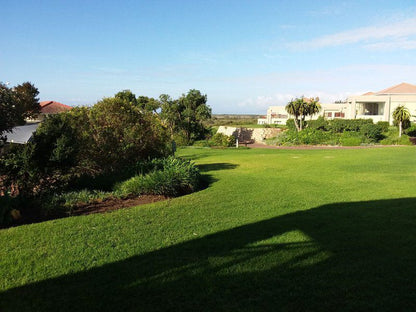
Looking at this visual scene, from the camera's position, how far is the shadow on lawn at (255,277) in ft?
10.7

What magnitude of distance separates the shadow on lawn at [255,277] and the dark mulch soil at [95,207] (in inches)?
116

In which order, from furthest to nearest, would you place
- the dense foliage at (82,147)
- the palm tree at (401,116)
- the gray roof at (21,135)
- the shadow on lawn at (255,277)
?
the palm tree at (401,116), the gray roof at (21,135), the dense foliage at (82,147), the shadow on lawn at (255,277)

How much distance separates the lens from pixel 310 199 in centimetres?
777

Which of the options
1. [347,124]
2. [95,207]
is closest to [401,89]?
[347,124]

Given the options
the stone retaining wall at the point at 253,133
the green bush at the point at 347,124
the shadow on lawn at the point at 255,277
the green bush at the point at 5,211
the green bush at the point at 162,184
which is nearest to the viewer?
the shadow on lawn at the point at 255,277

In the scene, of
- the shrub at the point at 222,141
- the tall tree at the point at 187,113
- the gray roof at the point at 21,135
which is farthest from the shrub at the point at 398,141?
the gray roof at the point at 21,135

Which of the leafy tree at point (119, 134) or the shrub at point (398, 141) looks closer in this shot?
the leafy tree at point (119, 134)

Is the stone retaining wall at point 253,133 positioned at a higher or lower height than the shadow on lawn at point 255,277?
higher

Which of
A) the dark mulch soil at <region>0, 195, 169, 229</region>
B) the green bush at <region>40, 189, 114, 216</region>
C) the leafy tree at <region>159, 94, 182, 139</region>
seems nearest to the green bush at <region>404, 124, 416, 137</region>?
the leafy tree at <region>159, 94, 182, 139</region>

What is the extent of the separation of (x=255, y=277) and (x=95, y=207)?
4.64 metres

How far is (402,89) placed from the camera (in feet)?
139

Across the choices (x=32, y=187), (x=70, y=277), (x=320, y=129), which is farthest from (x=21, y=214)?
(x=320, y=129)

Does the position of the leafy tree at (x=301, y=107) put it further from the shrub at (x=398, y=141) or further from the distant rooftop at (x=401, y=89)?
the distant rooftop at (x=401, y=89)

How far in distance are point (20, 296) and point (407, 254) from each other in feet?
15.6
